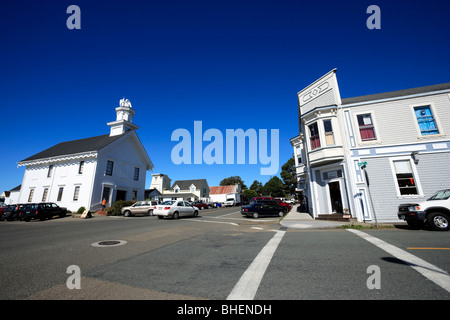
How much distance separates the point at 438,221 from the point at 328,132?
25.2 ft

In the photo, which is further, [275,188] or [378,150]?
[275,188]

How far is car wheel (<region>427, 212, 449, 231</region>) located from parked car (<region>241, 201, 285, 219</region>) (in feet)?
37.2

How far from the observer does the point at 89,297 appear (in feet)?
10.2

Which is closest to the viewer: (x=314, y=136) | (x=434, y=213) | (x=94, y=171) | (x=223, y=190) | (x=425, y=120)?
(x=434, y=213)

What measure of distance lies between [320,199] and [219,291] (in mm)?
13852

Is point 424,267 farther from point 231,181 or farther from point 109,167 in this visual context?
point 231,181

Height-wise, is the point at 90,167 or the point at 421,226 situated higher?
the point at 90,167

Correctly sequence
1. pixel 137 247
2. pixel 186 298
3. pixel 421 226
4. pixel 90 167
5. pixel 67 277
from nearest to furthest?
pixel 186 298
pixel 67 277
pixel 137 247
pixel 421 226
pixel 90 167

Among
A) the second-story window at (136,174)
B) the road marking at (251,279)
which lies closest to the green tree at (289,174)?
the second-story window at (136,174)

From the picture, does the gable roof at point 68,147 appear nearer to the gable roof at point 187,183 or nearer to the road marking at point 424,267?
the road marking at point 424,267

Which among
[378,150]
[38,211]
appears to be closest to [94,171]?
[38,211]

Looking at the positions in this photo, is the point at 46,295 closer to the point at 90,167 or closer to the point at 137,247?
the point at 137,247

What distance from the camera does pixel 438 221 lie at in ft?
28.8
